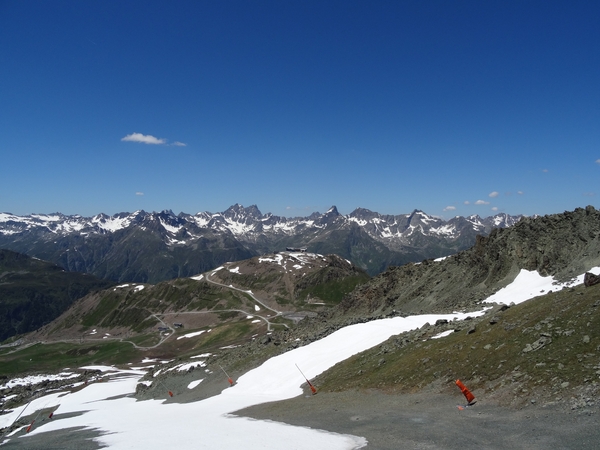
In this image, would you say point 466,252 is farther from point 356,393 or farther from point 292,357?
point 356,393

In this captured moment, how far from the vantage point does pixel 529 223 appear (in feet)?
258

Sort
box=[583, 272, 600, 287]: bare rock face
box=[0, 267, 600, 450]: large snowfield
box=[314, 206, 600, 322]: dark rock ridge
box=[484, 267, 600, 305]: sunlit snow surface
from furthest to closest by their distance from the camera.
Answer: box=[314, 206, 600, 322]: dark rock ridge < box=[484, 267, 600, 305]: sunlit snow surface < box=[583, 272, 600, 287]: bare rock face < box=[0, 267, 600, 450]: large snowfield

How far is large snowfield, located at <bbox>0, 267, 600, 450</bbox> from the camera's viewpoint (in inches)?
903

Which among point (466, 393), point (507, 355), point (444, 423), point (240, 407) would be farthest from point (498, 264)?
point (444, 423)

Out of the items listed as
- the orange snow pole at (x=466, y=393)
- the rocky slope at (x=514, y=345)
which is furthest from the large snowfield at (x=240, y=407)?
the orange snow pole at (x=466, y=393)

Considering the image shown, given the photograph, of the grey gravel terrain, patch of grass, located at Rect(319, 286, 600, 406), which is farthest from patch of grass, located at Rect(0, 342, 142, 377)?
the grey gravel terrain

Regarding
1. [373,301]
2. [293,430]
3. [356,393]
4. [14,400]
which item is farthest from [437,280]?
[14,400]

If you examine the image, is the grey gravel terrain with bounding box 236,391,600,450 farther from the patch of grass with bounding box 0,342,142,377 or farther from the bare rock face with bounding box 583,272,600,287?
the patch of grass with bounding box 0,342,142,377

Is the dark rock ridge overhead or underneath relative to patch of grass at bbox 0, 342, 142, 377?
overhead

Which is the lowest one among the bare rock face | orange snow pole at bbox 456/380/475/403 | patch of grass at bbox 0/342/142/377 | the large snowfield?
patch of grass at bbox 0/342/142/377

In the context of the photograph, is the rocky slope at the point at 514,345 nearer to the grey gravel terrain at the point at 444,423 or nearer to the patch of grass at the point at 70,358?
the grey gravel terrain at the point at 444,423

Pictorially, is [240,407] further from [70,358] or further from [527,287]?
[70,358]

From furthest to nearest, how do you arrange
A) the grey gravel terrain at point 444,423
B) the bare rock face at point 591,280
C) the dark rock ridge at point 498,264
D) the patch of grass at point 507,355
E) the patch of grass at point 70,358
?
the patch of grass at point 70,358 < the dark rock ridge at point 498,264 < the bare rock face at point 591,280 < the patch of grass at point 507,355 < the grey gravel terrain at point 444,423

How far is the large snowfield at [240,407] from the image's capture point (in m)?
22.9
